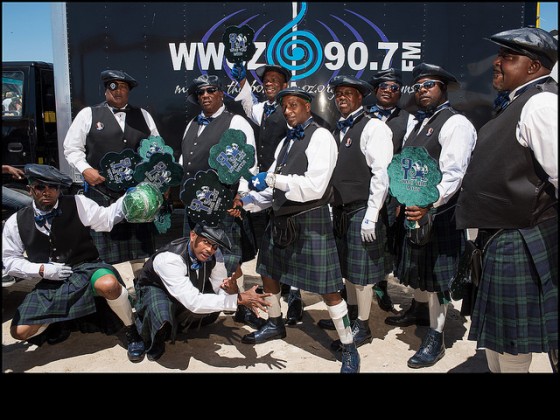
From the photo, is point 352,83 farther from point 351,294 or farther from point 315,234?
point 351,294

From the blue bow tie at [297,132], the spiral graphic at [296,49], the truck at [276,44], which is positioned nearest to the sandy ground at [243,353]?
the blue bow tie at [297,132]

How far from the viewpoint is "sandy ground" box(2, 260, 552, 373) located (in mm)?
3125

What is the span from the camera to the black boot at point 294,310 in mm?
3863

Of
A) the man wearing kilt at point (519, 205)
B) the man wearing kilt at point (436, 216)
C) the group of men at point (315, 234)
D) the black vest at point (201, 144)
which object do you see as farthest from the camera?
the black vest at point (201, 144)

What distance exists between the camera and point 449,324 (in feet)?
12.5

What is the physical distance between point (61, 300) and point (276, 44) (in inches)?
126

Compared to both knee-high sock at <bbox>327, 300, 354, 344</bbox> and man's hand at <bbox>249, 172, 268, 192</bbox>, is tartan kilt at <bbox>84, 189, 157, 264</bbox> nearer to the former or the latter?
man's hand at <bbox>249, 172, 268, 192</bbox>

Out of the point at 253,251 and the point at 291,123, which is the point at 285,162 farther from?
the point at 253,251

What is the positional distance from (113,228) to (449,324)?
2.75m

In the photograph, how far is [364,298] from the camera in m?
3.38

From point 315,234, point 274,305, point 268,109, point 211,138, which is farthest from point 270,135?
point 274,305

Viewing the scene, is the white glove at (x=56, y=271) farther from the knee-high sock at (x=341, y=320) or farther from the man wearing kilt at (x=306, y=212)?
the knee-high sock at (x=341, y=320)

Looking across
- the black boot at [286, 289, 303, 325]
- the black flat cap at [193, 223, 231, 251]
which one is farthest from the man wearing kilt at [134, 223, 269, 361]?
the black boot at [286, 289, 303, 325]

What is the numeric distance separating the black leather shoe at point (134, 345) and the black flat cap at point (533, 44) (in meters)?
2.79
